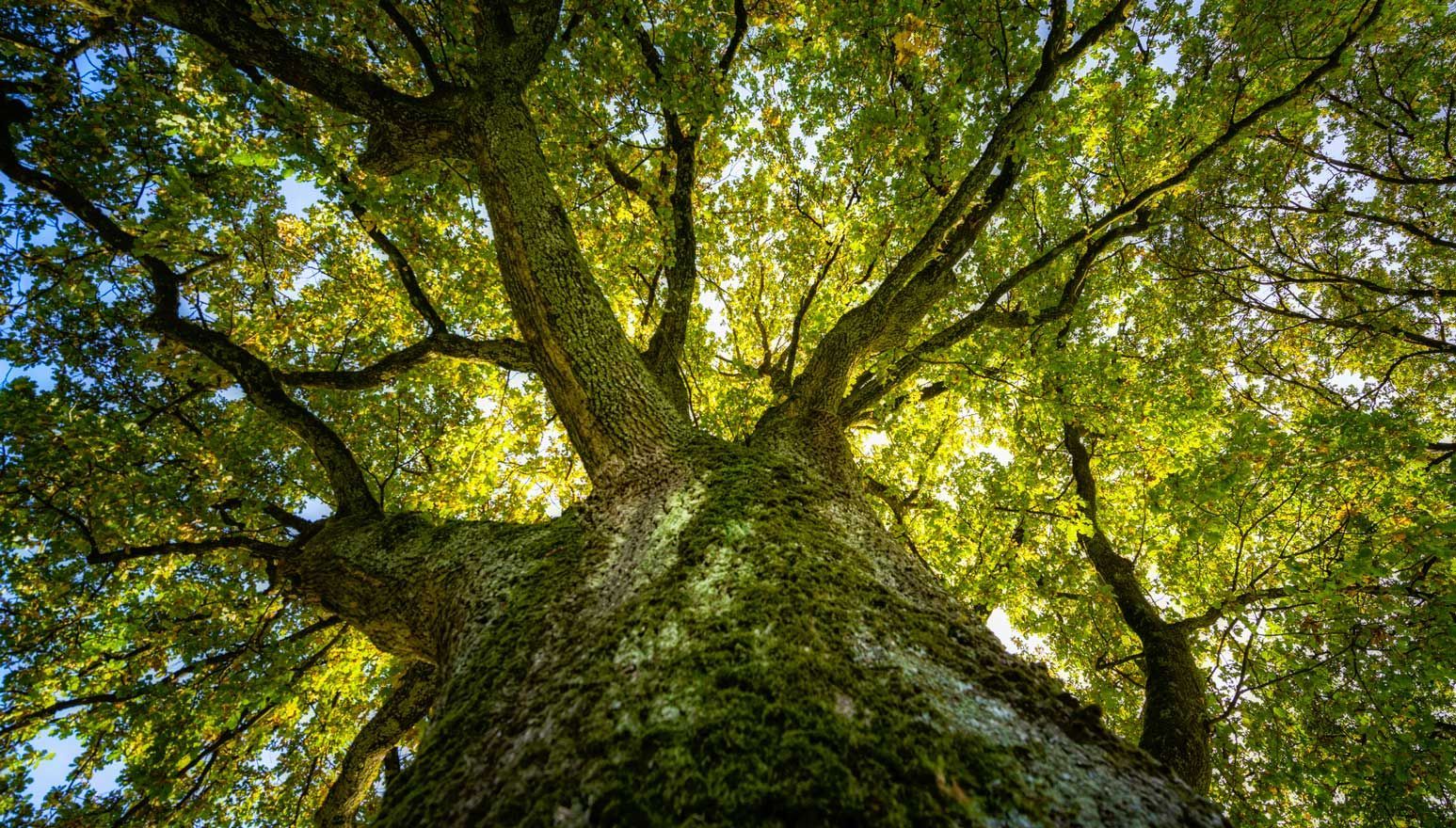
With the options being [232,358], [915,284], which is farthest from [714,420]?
[232,358]

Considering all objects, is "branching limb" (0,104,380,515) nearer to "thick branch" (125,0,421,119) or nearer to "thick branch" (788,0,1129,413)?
"thick branch" (125,0,421,119)

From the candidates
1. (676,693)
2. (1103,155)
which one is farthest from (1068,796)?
(1103,155)

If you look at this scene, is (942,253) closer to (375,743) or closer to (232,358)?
(232,358)

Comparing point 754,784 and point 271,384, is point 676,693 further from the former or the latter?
point 271,384

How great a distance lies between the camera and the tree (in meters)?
1.76

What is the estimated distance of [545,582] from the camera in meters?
2.76

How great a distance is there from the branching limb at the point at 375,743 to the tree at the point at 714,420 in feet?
0.18

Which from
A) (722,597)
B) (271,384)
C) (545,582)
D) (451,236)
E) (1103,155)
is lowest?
(722,597)

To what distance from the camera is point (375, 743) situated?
5.83 m

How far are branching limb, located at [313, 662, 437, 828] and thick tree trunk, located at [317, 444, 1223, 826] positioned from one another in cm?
403

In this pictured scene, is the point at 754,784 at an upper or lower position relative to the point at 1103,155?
lower

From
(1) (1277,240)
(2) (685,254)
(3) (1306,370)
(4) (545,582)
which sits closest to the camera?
(4) (545,582)

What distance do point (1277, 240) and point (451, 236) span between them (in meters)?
15.5

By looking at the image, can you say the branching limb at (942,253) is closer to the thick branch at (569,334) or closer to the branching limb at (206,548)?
the thick branch at (569,334)
